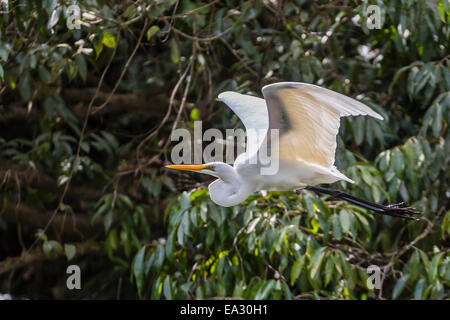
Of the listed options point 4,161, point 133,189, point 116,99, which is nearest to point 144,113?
point 116,99

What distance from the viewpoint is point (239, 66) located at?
13.3 feet

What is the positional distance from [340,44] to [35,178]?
1.94 metres

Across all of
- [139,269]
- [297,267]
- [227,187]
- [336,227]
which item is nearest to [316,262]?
[297,267]

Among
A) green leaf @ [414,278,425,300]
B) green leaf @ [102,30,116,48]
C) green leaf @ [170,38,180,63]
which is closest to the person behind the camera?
green leaf @ [414,278,425,300]

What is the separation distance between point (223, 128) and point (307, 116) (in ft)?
4.84

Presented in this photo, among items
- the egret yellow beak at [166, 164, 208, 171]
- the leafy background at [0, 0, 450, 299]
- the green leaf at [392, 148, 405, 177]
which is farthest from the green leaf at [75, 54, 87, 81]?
the green leaf at [392, 148, 405, 177]

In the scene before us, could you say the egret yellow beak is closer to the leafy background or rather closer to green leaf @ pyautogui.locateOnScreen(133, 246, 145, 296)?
the leafy background

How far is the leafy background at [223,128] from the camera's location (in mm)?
3326

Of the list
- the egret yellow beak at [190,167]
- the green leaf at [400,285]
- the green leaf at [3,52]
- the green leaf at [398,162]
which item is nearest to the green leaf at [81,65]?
the green leaf at [3,52]

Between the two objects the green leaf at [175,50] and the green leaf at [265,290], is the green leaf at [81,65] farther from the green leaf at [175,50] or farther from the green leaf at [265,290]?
the green leaf at [265,290]

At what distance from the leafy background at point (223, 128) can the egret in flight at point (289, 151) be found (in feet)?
1.25

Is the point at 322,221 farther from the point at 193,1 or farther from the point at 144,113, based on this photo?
the point at 144,113

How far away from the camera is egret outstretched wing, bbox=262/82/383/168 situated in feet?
7.72
